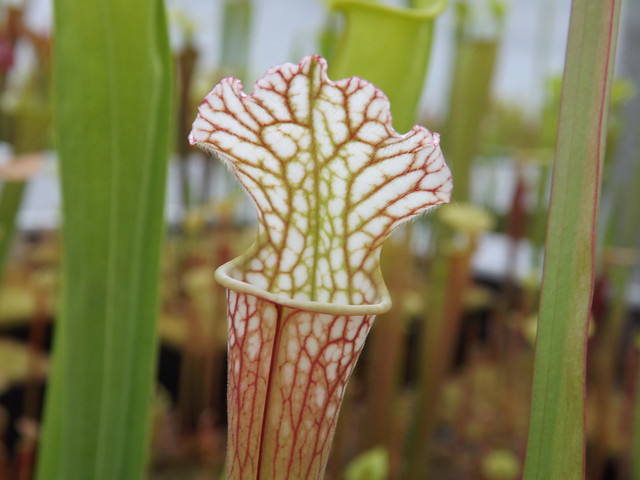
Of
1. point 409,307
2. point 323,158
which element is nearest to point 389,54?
point 323,158

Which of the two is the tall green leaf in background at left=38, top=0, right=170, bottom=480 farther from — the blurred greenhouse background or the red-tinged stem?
the blurred greenhouse background

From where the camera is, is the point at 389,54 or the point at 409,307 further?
the point at 409,307

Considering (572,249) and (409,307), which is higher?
(572,249)

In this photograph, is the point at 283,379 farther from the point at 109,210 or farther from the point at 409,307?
the point at 409,307

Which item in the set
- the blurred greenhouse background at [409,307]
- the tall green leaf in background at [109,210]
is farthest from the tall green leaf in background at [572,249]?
the blurred greenhouse background at [409,307]

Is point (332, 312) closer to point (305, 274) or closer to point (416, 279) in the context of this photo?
point (305, 274)

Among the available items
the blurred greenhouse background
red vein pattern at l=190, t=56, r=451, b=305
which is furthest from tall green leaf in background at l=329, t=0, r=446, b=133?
the blurred greenhouse background
